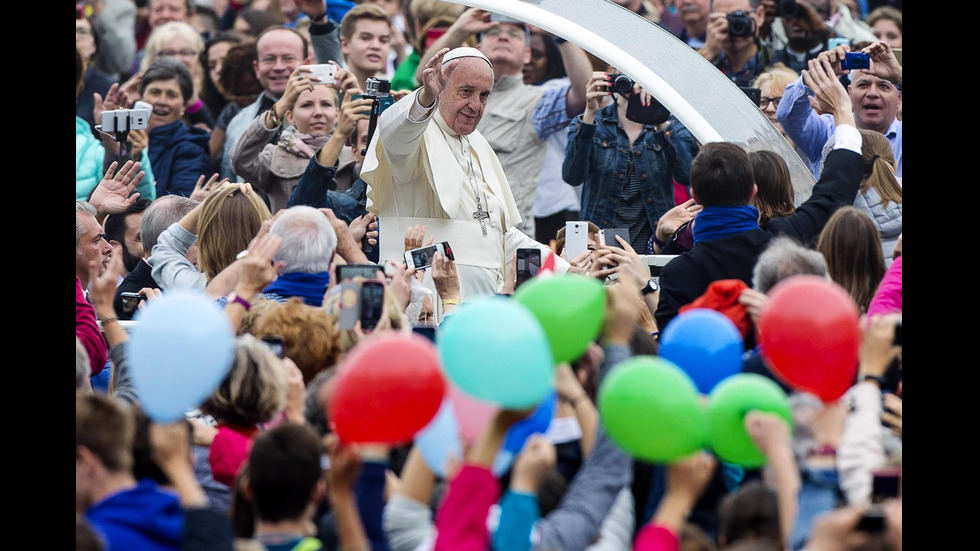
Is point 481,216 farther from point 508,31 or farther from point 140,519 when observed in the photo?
point 140,519

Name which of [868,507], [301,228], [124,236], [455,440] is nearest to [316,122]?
[124,236]

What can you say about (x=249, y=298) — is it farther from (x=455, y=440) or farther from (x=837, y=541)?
(x=837, y=541)

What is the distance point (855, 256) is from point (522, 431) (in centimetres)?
191

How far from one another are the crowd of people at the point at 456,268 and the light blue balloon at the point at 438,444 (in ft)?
0.05

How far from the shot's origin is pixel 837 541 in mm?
2977

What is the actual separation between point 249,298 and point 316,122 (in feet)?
9.46

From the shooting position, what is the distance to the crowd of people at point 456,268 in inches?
126

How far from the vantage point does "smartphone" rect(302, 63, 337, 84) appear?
7.30 metres

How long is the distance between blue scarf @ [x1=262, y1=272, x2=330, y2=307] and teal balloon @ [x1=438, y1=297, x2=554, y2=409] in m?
2.01

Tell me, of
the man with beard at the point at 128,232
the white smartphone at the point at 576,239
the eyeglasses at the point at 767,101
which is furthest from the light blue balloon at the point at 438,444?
the eyeglasses at the point at 767,101

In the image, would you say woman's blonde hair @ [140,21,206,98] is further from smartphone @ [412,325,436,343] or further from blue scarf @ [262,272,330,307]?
smartphone @ [412,325,436,343]

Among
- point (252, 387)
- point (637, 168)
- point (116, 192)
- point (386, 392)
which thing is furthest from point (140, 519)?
point (637, 168)

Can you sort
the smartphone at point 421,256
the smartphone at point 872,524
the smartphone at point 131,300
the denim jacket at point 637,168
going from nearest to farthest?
1. the smartphone at point 872,524
2. the smartphone at point 421,256
3. the smartphone at point 131,300
4. the denim jacket at point 637,168

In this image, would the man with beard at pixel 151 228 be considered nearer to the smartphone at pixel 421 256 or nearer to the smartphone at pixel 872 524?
the smartphone at pixel 421 256
